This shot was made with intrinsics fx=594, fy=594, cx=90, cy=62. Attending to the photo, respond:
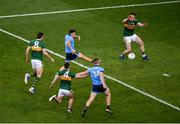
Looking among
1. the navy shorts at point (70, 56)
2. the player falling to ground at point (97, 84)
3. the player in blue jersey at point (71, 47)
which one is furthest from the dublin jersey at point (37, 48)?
the player falling to ground at point (97, 84)

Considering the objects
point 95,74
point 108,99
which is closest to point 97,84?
point 95,74

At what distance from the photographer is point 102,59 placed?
109 feet

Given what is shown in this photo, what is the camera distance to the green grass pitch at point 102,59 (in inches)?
1048

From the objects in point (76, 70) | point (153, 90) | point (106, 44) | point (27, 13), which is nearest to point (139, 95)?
point (153, 90)

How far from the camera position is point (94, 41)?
35.7 m

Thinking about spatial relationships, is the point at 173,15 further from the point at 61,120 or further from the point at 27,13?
the point at 61,120

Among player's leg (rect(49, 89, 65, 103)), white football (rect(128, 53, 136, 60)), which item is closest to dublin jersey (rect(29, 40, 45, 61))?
player's leg (rect(49, 89, 65, 103))

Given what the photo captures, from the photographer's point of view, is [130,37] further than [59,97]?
Yes

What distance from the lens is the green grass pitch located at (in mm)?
26625

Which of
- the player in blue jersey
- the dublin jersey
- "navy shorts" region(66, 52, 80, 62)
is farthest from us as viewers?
"navy shorts" region(66, 52, 80, 62)

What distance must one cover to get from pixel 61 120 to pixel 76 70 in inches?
242

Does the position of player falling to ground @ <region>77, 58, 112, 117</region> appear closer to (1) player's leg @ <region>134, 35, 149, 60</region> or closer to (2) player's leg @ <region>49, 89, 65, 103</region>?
(2) player's leg @ <region>49, 89, 65, 103</region>

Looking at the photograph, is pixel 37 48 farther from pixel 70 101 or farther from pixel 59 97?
pixel 70 101

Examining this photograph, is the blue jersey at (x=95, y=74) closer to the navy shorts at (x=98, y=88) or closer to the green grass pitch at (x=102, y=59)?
the navy shorts at (x=98, y=88)
